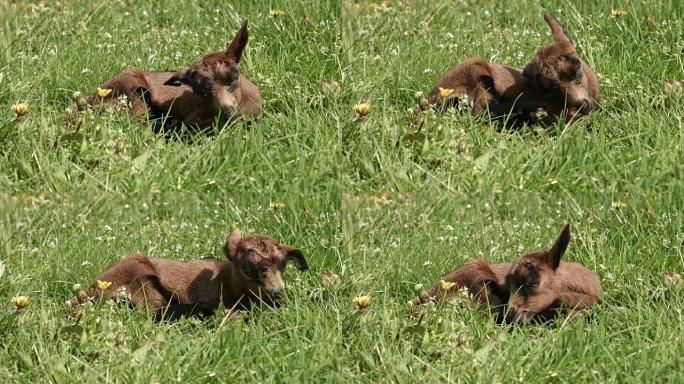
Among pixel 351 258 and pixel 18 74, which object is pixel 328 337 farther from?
pixel 18 74

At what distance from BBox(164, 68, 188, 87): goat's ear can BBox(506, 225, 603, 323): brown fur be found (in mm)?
2890

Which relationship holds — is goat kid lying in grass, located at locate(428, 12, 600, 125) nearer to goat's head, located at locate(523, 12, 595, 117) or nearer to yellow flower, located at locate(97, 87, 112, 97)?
goat's head, located at locate(523, 12, 595, 117)

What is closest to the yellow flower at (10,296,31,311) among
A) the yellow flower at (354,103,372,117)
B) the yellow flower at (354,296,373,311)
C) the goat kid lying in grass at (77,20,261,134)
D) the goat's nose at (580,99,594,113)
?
the yellow flower at (354,296,373,311)

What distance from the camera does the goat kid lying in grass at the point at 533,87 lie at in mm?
11305

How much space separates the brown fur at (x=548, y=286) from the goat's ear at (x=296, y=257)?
4.30 ft

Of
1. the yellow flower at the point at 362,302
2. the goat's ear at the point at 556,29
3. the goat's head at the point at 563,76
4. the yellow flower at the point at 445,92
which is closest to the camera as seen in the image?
the yellow flower at the point at 362,302

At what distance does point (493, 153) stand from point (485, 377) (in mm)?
2782

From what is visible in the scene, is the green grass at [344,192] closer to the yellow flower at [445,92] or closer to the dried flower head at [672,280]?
the dried flower head at [672,280]

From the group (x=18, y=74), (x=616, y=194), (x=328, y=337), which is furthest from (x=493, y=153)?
(x=18, y=74)

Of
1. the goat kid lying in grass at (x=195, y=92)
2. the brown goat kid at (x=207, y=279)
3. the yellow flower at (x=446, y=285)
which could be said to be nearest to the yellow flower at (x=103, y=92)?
the goat kid lying in grass at (x=195, y=92)

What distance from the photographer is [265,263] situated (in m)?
9.57

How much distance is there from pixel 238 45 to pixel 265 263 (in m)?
2.07

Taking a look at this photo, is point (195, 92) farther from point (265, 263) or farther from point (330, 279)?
point (330, 279)

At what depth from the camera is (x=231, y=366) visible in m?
8.48
